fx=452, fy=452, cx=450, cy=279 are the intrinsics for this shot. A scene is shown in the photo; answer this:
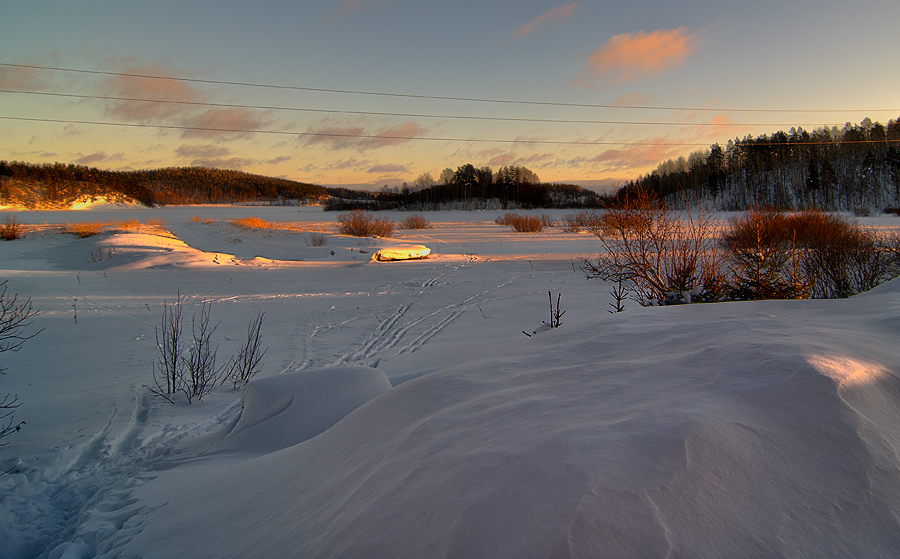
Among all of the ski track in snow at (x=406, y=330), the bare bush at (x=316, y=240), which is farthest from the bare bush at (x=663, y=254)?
the bare bush at (x=316, y=240)

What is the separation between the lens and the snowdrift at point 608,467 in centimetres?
131

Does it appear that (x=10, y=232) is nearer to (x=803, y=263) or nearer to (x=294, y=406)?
(x=294, y=406)

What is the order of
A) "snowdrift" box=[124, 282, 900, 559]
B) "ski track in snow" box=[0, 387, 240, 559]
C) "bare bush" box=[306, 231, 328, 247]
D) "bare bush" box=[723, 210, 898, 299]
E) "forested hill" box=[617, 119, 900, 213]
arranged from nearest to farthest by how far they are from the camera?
"snowdrift" box=[124, 282, 900, 559]
"ski track in snow" box=[0, 387, 240, 559]
"bare bush" box=[723, 210, 898, 299]
"bare bush" box=[306, 231, 328, 247]
"forested hill" box=[617, 119, 900, 213]

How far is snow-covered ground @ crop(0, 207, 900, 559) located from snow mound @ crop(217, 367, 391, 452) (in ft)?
A: 0.06

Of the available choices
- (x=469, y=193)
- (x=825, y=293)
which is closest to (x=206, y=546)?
(x=825, y=293)

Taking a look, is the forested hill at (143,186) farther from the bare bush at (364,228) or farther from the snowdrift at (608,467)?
the snowdrift at (608,467)

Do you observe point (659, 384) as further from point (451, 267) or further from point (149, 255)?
point (149, 255)

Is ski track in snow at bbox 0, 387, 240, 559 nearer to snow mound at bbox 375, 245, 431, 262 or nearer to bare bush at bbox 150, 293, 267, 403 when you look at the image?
bare bush at bbox 150, 293, 267, 403

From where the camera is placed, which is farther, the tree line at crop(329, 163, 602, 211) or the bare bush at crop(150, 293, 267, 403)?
the tree line at crop(329, 163, 602, 211)

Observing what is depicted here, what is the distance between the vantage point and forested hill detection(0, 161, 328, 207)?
70500 mm

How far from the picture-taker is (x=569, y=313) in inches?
408

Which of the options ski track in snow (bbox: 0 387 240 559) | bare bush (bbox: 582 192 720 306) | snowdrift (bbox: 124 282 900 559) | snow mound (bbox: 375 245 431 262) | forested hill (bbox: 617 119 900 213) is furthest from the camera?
forested hill (bbox: 617 119 900 213)

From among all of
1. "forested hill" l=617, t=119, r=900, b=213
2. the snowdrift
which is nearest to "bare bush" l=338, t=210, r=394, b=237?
the snowdrift

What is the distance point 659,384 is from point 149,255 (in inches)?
840
